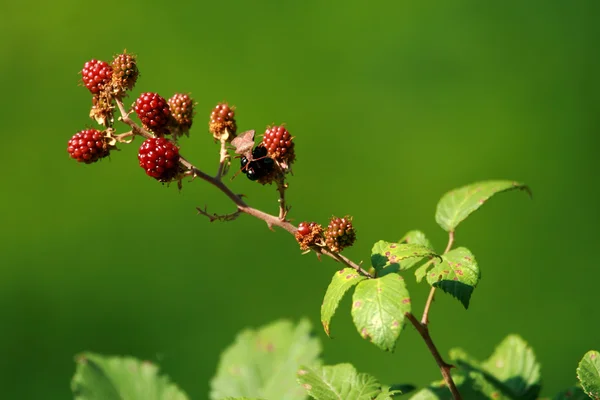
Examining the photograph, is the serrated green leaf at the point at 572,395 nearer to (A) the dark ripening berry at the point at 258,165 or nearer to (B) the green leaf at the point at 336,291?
(B) the green leaf at the point at 336,291

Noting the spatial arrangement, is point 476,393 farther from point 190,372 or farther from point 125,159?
point 125,159

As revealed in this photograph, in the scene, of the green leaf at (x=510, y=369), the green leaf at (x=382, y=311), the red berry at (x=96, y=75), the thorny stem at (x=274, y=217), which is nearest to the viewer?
the green leaf at (x=382, y=311)

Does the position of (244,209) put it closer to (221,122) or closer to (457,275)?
(221,122)

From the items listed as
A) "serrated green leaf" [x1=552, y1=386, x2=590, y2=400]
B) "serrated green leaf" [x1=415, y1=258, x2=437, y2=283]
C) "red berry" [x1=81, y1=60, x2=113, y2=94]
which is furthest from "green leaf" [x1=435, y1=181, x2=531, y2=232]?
"red berry" [x1=81, y1=60, x2=113, y2=94]

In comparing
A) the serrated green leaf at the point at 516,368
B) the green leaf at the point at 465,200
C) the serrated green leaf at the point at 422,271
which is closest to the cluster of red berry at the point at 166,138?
the serrated green leaf at the point at 422,271

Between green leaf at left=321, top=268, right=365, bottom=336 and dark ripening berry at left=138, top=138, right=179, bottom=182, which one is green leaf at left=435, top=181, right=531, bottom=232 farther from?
dark ripening berry at left=138, top=138, right=179, bottom=182
